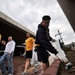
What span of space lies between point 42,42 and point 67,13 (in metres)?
2.33

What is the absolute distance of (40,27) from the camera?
3.34m

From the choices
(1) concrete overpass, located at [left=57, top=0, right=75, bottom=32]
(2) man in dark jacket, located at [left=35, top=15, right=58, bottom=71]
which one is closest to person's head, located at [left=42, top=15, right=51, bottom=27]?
(2) man in dark jacket, located at [left=35, top=15, right=58, bottom=71]

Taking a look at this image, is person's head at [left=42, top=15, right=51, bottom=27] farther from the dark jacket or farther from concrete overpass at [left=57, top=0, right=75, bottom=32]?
concrete overpass at [left=57, top=0, right=75, bottom=32]

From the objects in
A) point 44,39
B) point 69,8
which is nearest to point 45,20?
point 44,39

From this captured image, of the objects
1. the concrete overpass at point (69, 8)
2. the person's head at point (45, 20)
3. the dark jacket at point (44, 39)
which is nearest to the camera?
the dark jacket at point (44, 39)

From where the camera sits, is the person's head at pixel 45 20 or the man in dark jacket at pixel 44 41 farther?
the person's head at pixel 45 20

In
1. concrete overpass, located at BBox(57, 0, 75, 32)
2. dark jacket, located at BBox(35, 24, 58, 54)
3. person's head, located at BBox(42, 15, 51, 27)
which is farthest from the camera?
concrete overpass, located at BBox(57, 0, 75, 32)

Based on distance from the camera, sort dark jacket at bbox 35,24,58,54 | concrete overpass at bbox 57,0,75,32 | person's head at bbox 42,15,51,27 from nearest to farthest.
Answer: dark jacket at bbox 35,24,58,54, person's head at bbox 42,15,51,27, concrete overpass at bbox 57,0,75,32

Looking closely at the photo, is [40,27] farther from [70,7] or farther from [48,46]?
[70,7]

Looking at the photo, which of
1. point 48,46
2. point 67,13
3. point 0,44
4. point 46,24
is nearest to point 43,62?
point 48,46

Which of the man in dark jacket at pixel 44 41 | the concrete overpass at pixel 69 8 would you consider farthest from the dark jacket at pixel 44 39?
the concrete overpass at pixel 69 8

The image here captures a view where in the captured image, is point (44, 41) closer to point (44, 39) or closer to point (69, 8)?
point (44, 39)

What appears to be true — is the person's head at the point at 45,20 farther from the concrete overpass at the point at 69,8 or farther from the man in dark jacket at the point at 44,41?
the concrete overpass at the point at 69,8

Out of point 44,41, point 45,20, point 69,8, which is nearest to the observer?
point 44,41
